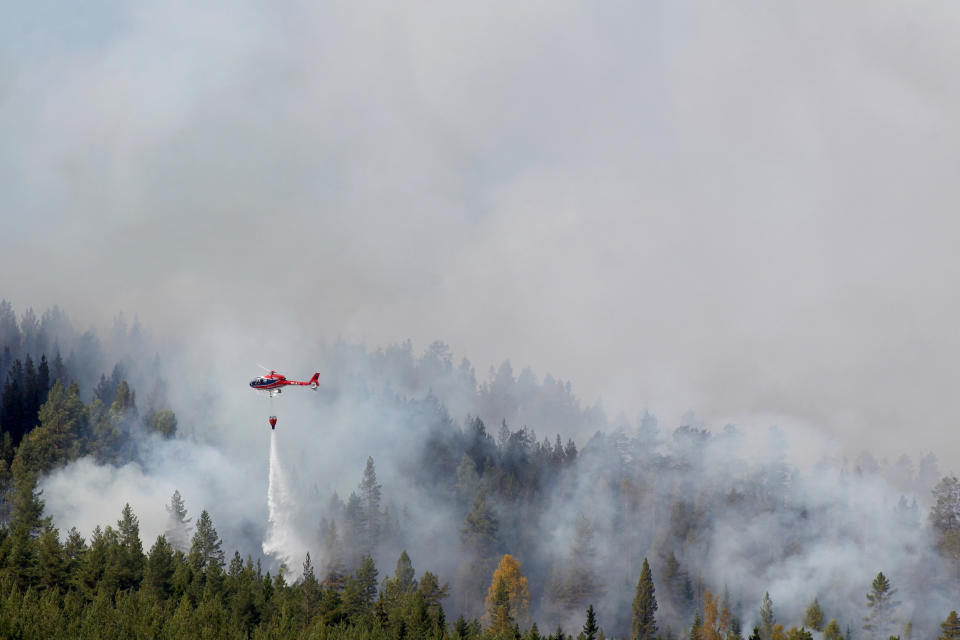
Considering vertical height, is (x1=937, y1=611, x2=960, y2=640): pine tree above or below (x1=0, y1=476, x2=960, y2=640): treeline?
below

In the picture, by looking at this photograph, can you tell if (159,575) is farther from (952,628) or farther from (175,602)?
(952,628)

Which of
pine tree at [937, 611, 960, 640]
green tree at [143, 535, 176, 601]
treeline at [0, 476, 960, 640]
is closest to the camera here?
treeline at [0, 476, 960, 640]

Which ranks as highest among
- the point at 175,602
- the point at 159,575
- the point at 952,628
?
the point at 159,575

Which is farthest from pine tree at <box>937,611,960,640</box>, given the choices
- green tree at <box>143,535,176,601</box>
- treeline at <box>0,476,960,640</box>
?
green tree at <box>143,535,176,601</box>

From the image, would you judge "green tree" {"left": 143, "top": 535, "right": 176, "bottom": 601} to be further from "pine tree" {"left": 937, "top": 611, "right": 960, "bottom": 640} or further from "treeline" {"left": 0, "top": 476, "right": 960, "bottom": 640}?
"pine tree" {"left": 937, "top": 611, "right": 960, "bottom": 640}

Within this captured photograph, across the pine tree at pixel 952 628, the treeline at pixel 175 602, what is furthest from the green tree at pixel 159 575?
the pine tree at pixel 952 628

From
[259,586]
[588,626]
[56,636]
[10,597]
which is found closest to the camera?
[56,636]

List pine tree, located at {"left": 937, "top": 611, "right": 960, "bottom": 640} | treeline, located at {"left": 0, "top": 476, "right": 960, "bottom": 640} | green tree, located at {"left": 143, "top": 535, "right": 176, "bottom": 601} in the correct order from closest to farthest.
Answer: treeline, located at {"left": 0, "top": 476, "right": 960, "bottom": 640} < green tree, located at {"left": 143, "top": 535, "right": 176, "bottom": 601} < pine tree, located at {"left": 937, "top": 611, "right": 960, "bottom": 640}

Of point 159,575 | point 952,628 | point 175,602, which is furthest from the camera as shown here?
point 952,628

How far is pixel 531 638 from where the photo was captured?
538 feet

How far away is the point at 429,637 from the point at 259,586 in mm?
29135

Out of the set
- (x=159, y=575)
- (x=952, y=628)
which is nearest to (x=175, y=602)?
(x=159, y=575)

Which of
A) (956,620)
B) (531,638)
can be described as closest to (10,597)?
(531,638)

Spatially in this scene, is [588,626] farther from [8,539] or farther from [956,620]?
[8,539]
